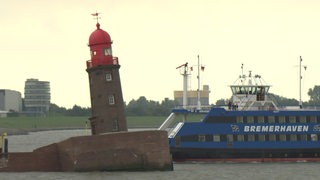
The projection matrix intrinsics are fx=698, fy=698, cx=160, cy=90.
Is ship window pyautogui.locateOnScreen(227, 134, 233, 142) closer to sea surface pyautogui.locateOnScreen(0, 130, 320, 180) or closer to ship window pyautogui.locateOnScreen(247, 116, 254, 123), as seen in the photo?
ship window pyautogui.locateOnScreen(247, 116, 254, 123)

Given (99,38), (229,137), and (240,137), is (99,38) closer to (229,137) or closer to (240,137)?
(229,137)

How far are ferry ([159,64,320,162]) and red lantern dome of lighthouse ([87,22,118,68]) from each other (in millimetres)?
9762

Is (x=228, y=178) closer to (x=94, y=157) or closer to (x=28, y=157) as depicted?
(x=94, y=157)

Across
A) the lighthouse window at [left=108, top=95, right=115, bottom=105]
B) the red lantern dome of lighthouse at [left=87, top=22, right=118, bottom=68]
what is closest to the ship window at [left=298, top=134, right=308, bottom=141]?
the lighthouse window at [left=108, top=95, right=115, bottom=105]

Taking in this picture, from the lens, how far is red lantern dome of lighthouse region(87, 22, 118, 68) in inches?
1909

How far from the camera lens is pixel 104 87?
48.3 m

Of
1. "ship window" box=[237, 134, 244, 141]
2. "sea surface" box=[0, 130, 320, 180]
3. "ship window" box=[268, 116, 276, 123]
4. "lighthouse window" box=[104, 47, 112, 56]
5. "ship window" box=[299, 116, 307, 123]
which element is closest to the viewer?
"sea surface" box=[0, 130, 320, 180]

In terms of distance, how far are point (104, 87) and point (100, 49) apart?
268cm

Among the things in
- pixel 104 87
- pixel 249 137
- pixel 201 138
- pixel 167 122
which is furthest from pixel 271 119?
pixel 104 87

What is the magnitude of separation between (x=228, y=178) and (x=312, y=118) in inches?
601

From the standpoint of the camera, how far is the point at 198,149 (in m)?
57.1

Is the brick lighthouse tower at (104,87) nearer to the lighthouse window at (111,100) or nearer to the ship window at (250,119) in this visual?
the lighthouse window at (111,100)

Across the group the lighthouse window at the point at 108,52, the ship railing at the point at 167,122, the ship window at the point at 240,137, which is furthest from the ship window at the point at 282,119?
the lighthouse window at the point at 108,52

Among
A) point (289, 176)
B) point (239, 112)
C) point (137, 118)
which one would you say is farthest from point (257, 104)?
point (137, 118)
